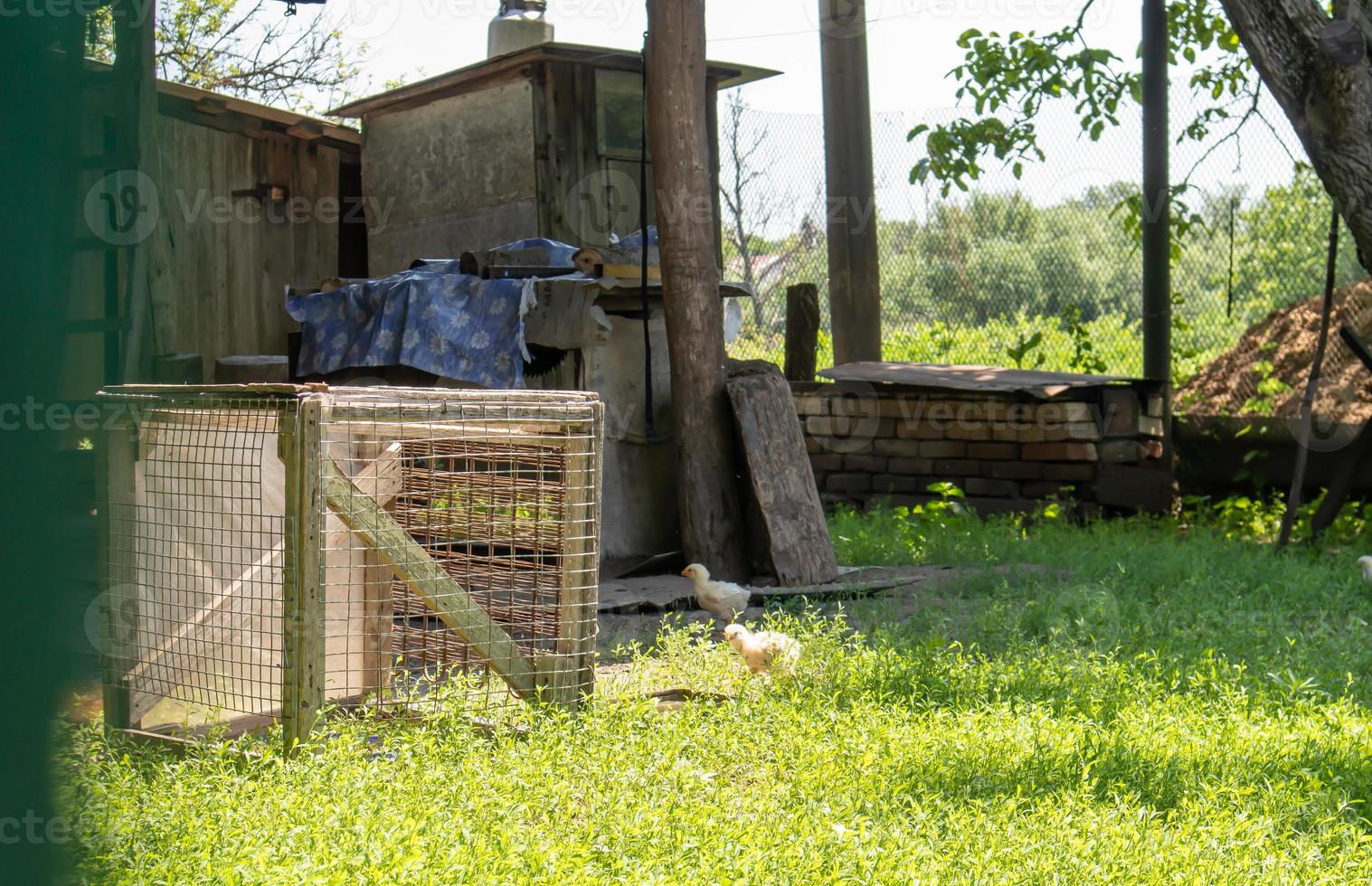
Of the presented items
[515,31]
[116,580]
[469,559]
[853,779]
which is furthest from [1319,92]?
[515,31]

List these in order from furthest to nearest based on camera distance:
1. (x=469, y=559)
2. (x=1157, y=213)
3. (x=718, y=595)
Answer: (x=1157, y=213) → (x=718, y=595) → (x=469, y=559)

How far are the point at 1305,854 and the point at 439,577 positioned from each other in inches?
99.8

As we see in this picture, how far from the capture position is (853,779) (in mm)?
3486

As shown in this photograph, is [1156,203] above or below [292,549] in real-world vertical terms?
above

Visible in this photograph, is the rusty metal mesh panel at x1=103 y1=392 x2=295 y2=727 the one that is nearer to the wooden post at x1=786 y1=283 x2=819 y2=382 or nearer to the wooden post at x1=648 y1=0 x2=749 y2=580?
the wooden post at x1=648 y1=0 x2=749 y2=580

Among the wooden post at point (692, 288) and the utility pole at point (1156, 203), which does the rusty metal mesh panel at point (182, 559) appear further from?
the utility pole at point (1156, 203)

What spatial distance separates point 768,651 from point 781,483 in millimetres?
2469

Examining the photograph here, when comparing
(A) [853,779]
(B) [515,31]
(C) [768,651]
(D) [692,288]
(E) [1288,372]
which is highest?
(B) [515,31]

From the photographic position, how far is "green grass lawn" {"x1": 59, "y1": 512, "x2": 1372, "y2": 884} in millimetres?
2822

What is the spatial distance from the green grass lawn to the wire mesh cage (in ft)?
0.84

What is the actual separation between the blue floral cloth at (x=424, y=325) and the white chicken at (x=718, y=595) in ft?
5.72

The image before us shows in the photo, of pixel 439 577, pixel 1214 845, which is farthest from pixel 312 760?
pixel 1214 845

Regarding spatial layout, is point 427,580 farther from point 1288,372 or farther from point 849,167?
point 1288,372

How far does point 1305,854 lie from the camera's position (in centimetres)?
300
